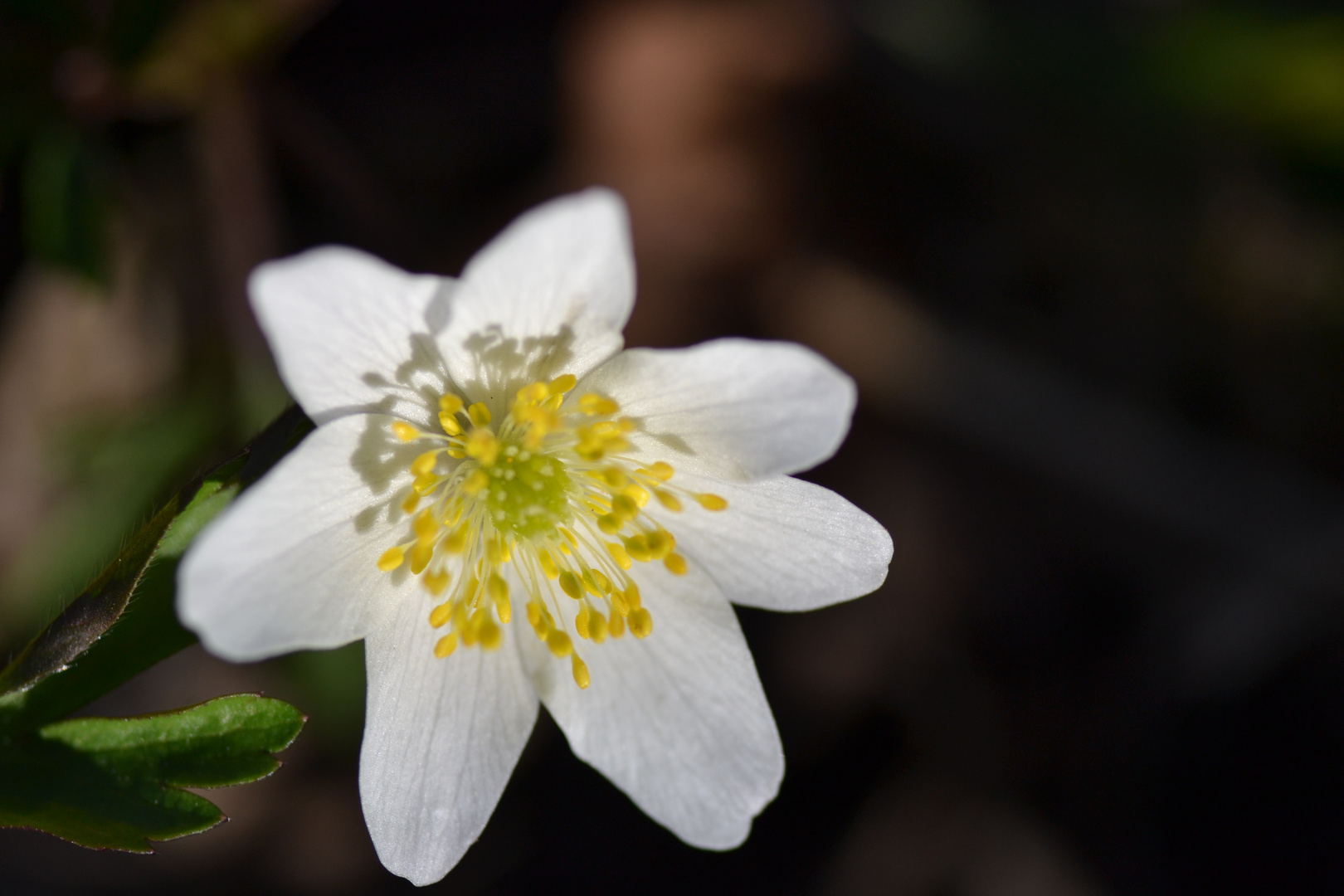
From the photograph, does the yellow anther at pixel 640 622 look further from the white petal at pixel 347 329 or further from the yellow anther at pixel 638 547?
the white petal at pixel 347 329

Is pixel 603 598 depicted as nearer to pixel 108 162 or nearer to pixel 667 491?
pixel 667 491

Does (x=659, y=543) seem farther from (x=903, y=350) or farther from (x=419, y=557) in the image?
(x=903, y=350)

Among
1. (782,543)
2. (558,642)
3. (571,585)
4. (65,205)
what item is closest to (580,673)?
(558,642)

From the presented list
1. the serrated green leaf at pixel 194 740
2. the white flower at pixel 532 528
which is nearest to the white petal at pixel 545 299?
the white flower at pixel 532 528

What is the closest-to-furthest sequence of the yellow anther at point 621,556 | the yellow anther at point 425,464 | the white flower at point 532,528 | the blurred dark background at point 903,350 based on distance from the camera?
the white flower at point 532,528 < the yellow anther at point 425,464 < the yellow anther at point 621,556 < the blurred dark background at point 903,350

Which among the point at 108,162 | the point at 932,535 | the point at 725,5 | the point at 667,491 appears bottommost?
the point at 932,535

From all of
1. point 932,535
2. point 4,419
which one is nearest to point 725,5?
point 932,535
